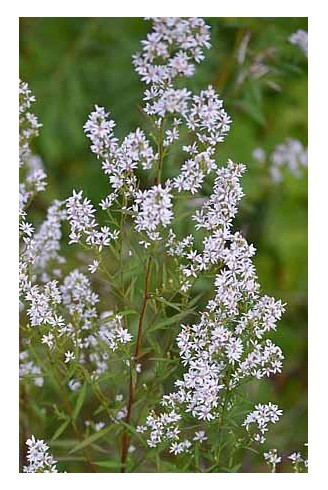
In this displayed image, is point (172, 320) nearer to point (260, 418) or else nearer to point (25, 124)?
point (260, 418)

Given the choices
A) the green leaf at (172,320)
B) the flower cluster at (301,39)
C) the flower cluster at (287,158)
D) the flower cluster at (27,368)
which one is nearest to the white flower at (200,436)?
the green leaf at (172,320)

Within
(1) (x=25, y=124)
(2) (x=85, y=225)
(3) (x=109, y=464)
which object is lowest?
(3) (x=109, y=464)

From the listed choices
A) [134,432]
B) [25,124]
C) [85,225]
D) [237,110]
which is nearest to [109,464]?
[134,432]

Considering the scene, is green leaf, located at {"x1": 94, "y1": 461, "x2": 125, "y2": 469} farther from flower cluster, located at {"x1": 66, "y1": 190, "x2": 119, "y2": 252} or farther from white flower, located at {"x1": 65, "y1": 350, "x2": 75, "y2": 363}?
flower cluster, located at {"x1": 66, "y1": 190, "x2": 119, "y2": 252}
